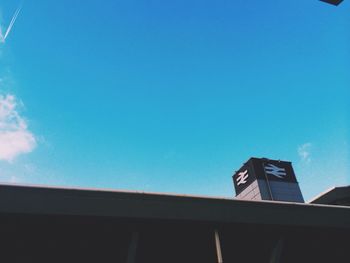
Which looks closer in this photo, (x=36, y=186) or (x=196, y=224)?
(x=36, y=186)

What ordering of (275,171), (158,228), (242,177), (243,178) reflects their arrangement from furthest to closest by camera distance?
(242,177) < (243,178) < (275,171) < (158,228)

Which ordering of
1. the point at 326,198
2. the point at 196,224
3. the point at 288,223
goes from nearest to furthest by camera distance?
the point at 196,224 < the point at 288,223 < the point at 326,198

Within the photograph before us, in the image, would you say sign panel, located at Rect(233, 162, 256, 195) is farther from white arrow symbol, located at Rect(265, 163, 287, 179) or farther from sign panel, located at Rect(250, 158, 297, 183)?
white arrow symbol, located at Rect(265, 163, 287, 179)

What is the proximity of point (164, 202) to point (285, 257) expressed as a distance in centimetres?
309

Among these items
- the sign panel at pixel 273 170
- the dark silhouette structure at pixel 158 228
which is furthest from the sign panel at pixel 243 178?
the dark silhouette structure at pixel 158 228

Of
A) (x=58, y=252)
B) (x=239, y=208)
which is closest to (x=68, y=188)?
(x=58, y=252)

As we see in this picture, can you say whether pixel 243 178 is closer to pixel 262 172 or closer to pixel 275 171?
pixel 262 172

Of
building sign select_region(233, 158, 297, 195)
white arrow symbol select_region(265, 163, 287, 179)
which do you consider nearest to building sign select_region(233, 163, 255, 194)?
Result: building sign select_region(233, 158, 297, 195)

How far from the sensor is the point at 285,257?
19.3 ft

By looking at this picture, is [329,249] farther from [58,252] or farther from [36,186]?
[36,186]

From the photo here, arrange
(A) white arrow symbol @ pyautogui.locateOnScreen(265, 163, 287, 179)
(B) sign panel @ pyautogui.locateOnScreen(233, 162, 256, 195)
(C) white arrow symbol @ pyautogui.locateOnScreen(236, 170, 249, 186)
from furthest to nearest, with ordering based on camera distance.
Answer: (C) white arrow symbol @ pyautogui.locateOnScreen(236, 170, 249, 186) → (A) white arrow symbol @ pyautogui.locateOnScreen(265, 163, 287, 179) → (B) sign panel @ pyautogui.locateOnScreen(233, 162, 256, 195)

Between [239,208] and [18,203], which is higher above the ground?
[239,208]

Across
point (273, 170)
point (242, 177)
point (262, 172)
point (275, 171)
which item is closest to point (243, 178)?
point (242, 177)

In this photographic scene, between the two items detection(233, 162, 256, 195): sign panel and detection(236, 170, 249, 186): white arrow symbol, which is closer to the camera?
detection(233, 162, 256, 195): sign panel
